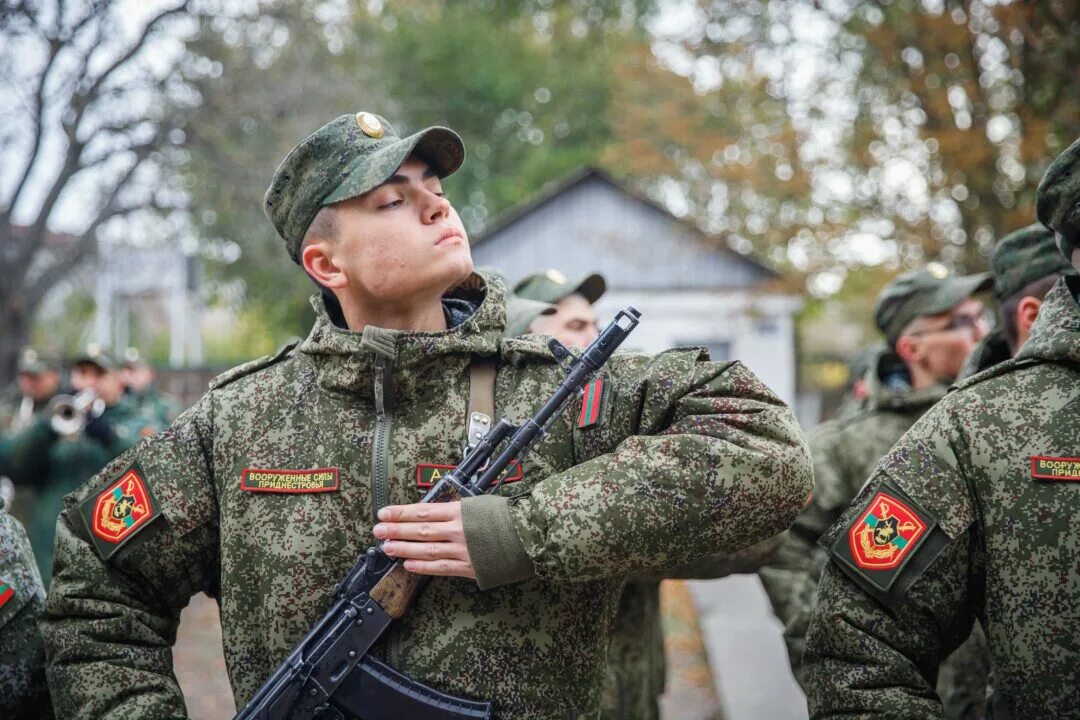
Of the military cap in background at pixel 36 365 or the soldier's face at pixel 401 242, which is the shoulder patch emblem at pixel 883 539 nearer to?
the soldier's face at pixel 401 242

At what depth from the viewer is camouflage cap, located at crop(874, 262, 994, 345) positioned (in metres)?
4.60

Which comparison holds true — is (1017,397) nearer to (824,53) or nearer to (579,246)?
(824,53)

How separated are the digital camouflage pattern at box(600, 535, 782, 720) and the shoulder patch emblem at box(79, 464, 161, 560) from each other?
1772mm

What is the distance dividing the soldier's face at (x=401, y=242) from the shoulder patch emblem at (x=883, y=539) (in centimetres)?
106

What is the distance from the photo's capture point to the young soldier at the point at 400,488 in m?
2.28

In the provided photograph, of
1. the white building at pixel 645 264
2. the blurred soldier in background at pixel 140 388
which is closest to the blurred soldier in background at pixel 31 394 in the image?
the blurred soldier in background at pixel 140 388

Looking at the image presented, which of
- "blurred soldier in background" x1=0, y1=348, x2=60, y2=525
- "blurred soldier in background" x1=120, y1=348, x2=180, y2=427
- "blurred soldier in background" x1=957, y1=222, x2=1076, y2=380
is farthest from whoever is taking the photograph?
"blurred soldier in background" x1=120, y1=348, x2=180, y2=427

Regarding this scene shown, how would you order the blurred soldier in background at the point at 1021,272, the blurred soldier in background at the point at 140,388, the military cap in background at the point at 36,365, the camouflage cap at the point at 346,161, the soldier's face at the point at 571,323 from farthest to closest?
the blurred soldier in background at the point at 140,388
the military cap in background at the point at 36,365
the soldier's face at the point at 571,323
the blurred soldier in background at the point at 1021,272
the camouflage cap at the point at 346,161

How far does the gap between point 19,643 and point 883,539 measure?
2.11 meters

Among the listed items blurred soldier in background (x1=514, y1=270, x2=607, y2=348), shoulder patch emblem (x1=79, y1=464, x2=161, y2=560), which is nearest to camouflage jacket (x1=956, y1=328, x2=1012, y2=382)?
blurred soldier in background (x1=514, y1=270, x2=607, y2=348)

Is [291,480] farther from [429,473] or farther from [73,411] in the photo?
[73,411]

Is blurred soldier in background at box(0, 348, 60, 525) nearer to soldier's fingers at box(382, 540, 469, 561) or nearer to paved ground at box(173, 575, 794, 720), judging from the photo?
paved ground at box(173, 575, 794, 720)

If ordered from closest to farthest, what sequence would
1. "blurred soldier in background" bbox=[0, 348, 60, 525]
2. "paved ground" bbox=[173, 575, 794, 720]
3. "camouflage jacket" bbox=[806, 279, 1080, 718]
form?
1. "camouflage jacket" bbox=[806, 279, 1080, 718]
2. "paved ground" bbox=[173, 575, 794, 720]
3. "blurred soldier in background" bbox=[0, 348, 60, 525]

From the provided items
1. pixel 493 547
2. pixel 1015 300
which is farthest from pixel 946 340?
pixel 493 547
